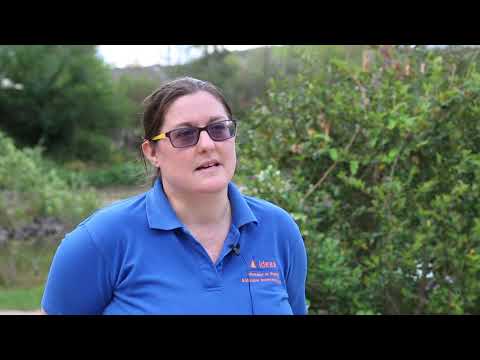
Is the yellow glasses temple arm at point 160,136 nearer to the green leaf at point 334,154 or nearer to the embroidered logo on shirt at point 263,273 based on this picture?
the embroidered logo on shirt at point 263,273

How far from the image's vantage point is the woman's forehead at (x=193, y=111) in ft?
7.22

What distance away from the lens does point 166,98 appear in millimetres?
2236

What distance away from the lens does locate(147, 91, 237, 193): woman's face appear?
2.18 metres

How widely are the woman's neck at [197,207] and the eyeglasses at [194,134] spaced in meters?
0.19

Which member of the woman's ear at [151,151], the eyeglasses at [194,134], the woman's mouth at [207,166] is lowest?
the woman's mouth at [207,166]

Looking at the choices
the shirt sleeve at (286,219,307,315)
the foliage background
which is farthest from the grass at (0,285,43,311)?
the shirt sleeve at (286,219,307,315)

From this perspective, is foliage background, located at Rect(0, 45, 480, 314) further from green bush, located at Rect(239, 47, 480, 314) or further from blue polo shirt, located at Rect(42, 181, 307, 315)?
blue polo shirt, located at Rect(42, 181, 307, 315)

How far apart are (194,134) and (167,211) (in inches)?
11.2

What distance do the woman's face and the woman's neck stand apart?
1.3 inches

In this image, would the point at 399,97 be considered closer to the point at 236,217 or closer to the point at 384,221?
the point at 384,221

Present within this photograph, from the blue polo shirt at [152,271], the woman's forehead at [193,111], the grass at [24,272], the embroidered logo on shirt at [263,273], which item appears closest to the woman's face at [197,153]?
the woman's forehead at [193,111]

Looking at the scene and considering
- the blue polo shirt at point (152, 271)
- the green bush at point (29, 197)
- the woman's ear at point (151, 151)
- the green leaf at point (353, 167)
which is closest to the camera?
the blue polo shirt at point (152, 271)
